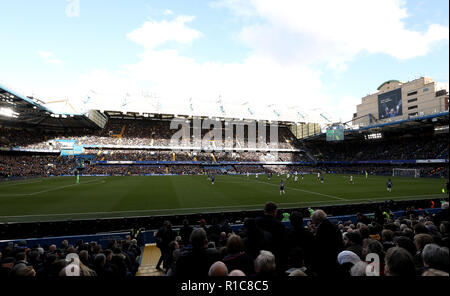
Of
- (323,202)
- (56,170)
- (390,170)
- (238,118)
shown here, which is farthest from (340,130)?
(56,170)

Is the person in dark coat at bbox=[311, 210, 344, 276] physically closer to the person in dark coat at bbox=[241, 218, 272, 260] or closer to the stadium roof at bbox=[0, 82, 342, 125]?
the person in dark coat at bbox=[241, 218, 272, 260]

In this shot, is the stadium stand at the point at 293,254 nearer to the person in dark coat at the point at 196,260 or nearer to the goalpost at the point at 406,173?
the person in dark coat at the point at 196,260

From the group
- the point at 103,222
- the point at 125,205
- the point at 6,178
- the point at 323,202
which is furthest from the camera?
the point at 6,178

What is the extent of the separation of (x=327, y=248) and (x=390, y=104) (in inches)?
3307

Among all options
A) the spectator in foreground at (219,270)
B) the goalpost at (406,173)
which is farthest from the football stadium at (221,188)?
the goalpost at (406,173)

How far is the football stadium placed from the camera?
338 cm

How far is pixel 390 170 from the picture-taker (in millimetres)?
49062

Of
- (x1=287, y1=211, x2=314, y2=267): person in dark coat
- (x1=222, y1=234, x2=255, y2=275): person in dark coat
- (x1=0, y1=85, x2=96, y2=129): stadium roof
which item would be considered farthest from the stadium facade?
(x1=0, y1=85, x2=96, y2=129): stadium roof

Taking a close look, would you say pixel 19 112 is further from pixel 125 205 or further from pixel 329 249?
pixel 329 249

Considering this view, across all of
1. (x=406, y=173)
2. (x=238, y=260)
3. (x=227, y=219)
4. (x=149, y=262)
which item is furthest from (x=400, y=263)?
(x=406, y=173)

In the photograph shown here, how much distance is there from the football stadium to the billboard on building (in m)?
0.43

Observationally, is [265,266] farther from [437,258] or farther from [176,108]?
[176,108]
